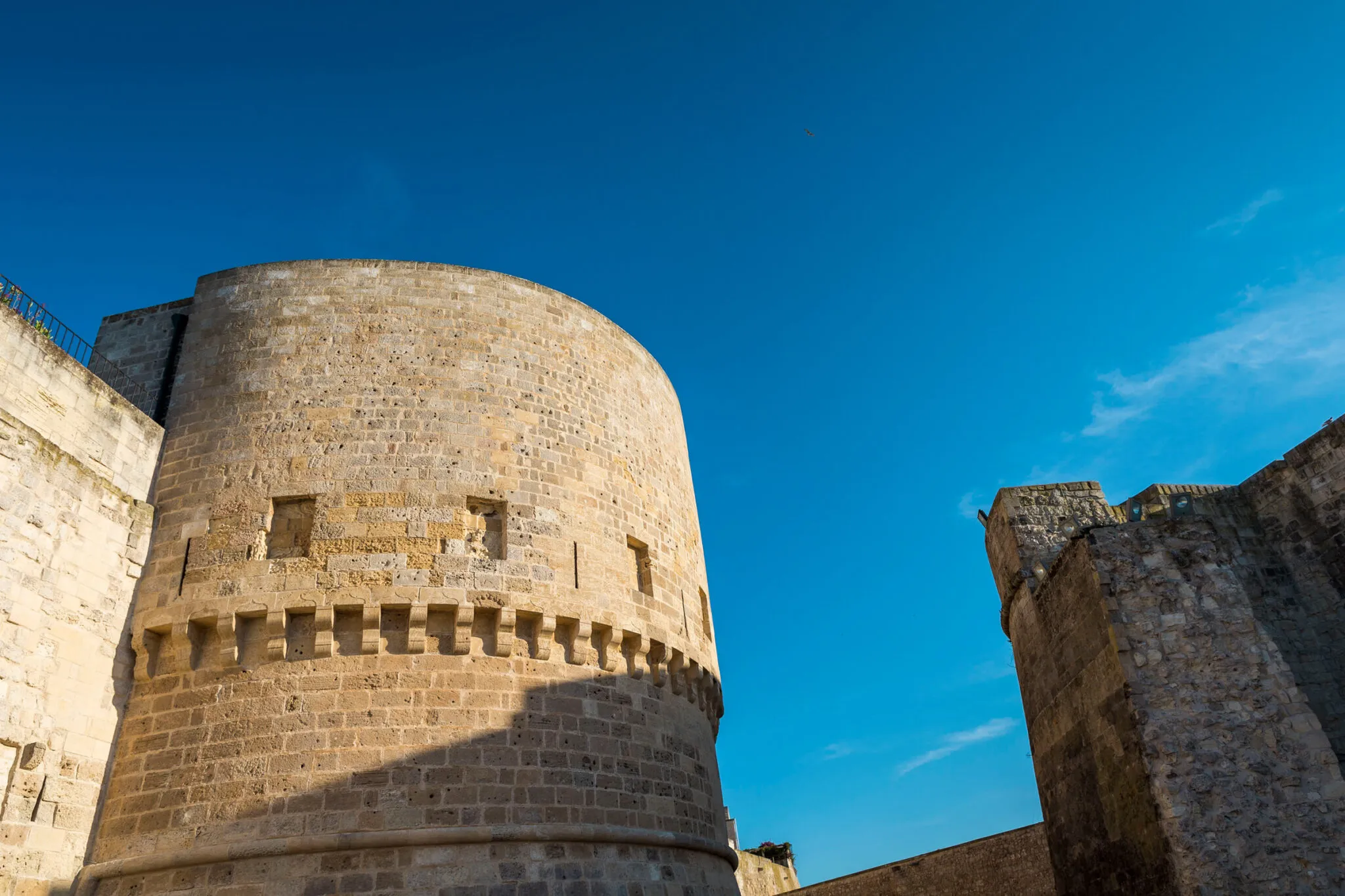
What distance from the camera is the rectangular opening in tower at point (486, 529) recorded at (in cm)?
794

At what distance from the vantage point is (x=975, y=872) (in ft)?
46.2

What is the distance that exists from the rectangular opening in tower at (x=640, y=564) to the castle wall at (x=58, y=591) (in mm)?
4521

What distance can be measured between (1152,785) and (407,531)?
6.22 metres

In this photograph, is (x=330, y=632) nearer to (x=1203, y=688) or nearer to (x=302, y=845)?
(x=302, y=845)

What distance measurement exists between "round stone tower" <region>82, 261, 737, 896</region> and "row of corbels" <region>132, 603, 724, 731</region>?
0.07 ft

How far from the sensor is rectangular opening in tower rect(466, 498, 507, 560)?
26.1ft

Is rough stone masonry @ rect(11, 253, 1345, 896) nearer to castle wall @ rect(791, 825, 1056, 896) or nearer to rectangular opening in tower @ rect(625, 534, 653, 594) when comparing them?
rectangular opening in tower @ rect(625, 534, 653, 594)

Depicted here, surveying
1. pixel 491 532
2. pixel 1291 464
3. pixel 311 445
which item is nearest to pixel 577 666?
pixel 491 532

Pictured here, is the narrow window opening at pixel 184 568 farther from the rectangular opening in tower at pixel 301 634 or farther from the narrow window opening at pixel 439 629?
the narrow window opening at pixel 439 629

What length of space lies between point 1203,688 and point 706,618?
5.22m

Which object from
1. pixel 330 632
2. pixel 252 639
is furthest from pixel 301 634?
pixel 252 639

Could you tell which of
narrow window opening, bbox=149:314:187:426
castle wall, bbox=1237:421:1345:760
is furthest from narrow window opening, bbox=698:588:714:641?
narrow window opening, bbox=149:314:187:426

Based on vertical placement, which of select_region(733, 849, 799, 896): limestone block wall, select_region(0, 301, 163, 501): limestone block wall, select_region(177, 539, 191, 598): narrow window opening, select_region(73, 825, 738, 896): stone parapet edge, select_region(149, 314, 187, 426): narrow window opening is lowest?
select_region(73, 825, 738, 896): stone parapet edge

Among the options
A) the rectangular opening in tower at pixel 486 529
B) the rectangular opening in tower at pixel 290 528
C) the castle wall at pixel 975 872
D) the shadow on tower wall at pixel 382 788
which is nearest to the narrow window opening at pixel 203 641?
the shadow on tower wall at pixel 382 788
